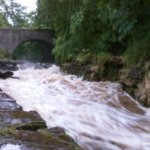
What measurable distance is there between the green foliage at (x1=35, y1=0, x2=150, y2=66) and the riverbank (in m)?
0.26

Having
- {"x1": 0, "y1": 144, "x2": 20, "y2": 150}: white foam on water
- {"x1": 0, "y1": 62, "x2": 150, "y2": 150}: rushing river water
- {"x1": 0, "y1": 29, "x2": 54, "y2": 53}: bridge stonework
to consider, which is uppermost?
{"x1": 0, "y1": 29, "x2": 54, "y2": 53}: bridge stonework

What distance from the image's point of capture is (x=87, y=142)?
5.06 meters

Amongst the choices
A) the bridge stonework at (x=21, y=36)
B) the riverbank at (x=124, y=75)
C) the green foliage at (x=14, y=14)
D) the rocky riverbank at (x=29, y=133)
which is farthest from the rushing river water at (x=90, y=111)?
the green foliage at (x=14, y=14)

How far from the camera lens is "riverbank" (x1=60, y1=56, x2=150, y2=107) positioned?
29.0 ft

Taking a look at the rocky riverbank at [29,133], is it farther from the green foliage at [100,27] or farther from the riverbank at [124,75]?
the green foliage at [100,27]

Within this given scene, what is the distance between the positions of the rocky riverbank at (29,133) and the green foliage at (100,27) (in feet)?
17.2

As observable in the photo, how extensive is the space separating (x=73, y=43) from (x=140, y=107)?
794cm

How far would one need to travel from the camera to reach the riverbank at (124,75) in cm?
884

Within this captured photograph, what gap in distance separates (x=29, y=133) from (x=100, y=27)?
34.3ft

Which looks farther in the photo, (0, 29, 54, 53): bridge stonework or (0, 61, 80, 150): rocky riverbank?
(0, 29, 54, 53): bridge stonework

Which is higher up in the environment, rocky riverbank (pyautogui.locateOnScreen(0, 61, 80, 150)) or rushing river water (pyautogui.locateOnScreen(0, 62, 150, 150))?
rocky riverbank (pyautogui.locateOnScreen(0, 61, 80, 150))

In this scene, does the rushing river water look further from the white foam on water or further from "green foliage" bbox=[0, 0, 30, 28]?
"green foliage" bbox=[0, 0, 30, 28]

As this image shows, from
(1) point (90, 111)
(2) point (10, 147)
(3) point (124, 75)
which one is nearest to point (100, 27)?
(3) point (124, 75)

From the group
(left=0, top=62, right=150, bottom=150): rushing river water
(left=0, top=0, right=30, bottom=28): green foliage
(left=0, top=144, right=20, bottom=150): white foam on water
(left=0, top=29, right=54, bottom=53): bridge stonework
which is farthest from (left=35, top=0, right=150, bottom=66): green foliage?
(left=0, top=0, right=30, bottom=28): green foliage
